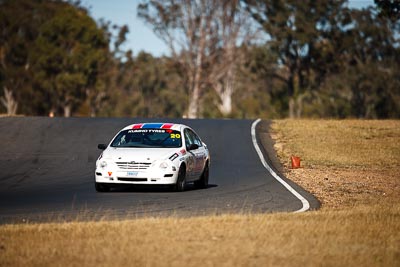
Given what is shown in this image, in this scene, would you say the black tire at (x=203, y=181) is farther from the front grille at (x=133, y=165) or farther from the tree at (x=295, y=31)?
the tree at (x=295, y=31)

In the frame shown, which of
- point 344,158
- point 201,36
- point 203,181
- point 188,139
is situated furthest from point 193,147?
point 201,36

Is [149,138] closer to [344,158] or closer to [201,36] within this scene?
[344,158]

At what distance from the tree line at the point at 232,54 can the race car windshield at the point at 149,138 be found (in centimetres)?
5306

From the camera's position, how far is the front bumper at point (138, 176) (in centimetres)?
1727

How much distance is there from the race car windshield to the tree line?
5306 centimetres

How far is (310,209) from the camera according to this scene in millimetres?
14578

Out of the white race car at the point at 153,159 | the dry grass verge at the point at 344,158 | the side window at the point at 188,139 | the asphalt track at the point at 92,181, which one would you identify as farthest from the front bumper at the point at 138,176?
Answer: the dry grass verge at the point at 344,158

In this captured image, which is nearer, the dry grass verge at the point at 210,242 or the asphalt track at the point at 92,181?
the dry grass verge at the point at 210,242

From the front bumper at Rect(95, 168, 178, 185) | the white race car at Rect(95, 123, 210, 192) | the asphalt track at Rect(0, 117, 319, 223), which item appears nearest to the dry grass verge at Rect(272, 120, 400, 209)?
the asphalt track at Rect(0, 117, 319, 223)

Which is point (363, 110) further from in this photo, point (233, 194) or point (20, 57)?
point (233, 194)

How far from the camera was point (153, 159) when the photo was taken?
17.5 metres

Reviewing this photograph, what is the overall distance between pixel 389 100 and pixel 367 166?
49211mm

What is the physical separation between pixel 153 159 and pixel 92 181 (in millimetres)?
3334

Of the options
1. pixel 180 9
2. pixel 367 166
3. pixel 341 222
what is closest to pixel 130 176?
pixel 341 222
